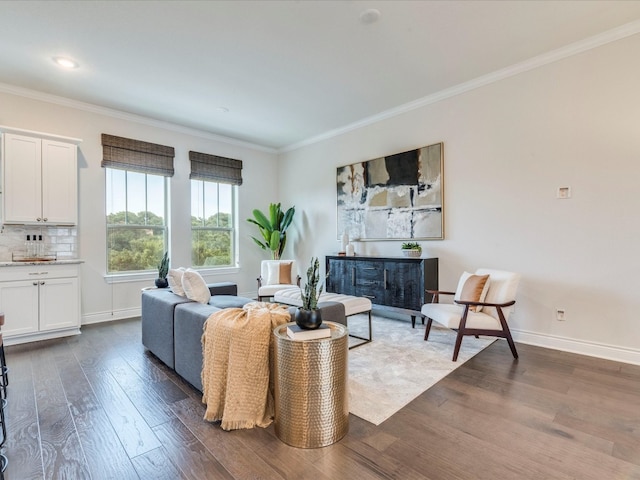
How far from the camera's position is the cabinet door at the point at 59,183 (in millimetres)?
3814

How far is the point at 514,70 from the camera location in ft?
11.3

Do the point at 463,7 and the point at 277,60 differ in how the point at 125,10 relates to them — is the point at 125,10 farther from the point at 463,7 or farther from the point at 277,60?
the point at 463,7

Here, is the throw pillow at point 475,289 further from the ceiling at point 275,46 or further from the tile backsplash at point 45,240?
the tile backsplash at point 45,240

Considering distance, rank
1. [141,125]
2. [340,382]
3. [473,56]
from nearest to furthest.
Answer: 1. [340,382]
2. [473,56]
3. [141,125]

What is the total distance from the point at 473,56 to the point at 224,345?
3.60 m

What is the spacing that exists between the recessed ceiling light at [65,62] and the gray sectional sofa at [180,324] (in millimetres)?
2517

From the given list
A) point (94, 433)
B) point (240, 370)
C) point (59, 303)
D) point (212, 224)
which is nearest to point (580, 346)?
point (240, 370)

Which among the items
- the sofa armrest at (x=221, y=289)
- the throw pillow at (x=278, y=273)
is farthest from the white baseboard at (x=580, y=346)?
the sofa armrest at (x=221, y=289)

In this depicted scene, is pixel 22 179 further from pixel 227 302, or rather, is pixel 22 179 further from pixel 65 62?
pixel 227 302

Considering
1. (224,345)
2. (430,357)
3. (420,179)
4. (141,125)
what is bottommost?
(430,357)

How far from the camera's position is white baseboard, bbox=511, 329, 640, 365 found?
2.87 meters

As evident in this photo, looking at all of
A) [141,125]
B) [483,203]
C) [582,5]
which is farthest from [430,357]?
[141,125]

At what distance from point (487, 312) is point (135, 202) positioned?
5104 millimetres

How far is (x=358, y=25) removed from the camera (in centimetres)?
273
